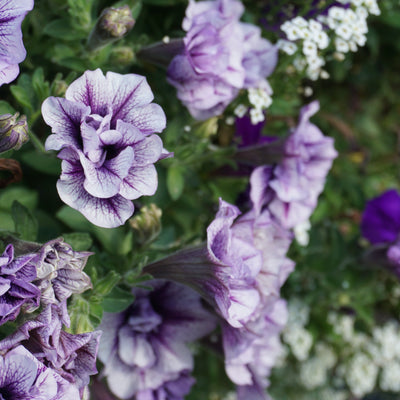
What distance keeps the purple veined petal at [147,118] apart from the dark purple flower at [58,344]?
0.20 meters

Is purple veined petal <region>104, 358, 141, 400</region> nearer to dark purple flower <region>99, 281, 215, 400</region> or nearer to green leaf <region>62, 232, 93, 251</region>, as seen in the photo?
dark purple flower <region>99, 281, 215, 400</region>

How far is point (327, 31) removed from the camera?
848mm

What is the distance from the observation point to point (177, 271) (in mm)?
665

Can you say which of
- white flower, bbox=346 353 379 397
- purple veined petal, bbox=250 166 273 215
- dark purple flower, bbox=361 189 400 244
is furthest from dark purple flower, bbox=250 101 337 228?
white flower, bbox=346 353 379 397

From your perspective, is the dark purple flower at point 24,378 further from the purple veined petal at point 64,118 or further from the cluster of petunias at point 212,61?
the cluster of petunias at point 212,61

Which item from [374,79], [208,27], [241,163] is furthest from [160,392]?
[374,79]

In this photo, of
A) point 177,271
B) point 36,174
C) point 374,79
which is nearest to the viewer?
point 177,271

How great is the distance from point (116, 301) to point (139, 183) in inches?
6.8

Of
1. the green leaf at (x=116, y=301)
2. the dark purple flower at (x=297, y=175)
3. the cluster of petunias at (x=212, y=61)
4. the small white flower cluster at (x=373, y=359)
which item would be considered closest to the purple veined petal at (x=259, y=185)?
the dark purple flower at (x=297, y=175)

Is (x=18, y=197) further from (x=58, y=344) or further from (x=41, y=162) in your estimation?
(x=58, y=344)

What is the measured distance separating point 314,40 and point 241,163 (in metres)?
0.21

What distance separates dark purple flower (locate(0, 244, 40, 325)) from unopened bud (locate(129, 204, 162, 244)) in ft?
0.64

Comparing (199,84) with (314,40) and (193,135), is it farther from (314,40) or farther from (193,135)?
(314,40)

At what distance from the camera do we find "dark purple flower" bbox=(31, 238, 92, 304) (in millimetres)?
509
